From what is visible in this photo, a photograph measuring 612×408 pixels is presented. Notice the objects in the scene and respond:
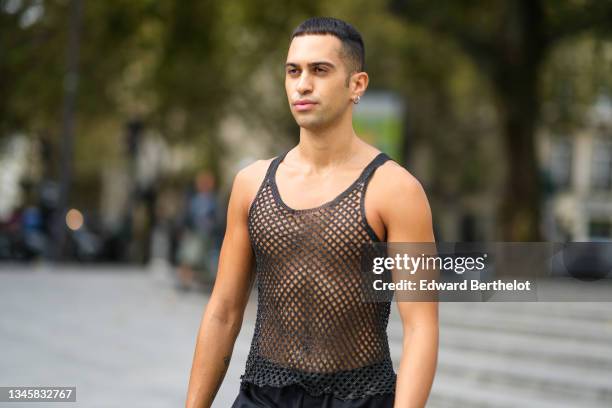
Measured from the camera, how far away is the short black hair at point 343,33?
2.18 m

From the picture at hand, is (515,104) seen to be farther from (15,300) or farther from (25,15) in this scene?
(25,15)

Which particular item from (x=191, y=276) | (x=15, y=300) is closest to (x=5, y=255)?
(x=191, y=276)

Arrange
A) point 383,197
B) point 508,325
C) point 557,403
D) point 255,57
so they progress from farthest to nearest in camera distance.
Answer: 1. point 255,57
2. point 508,325
3. point 557,403
4. point 383,197

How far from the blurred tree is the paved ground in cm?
439

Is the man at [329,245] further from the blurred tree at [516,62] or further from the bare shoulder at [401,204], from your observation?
the blurred tree at [516,62]

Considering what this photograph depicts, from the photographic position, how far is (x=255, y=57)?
1077 inches

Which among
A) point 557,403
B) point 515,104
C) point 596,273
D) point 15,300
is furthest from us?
point 515,104

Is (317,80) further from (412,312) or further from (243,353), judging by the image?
(243,353)

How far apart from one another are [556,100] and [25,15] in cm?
1325

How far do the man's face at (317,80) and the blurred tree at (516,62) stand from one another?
12.1 metres

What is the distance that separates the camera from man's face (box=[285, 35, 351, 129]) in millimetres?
2162

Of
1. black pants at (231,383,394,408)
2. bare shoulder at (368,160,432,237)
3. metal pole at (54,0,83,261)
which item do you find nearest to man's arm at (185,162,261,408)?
black pants at (231,383,394,408)

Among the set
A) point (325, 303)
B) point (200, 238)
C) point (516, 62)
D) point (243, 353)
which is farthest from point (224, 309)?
point (200, 238)

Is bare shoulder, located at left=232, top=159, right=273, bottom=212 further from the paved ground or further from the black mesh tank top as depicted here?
the paved ground
